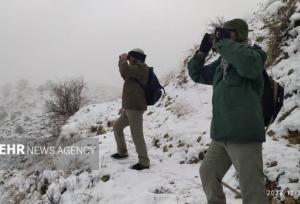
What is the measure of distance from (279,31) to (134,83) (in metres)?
4.48

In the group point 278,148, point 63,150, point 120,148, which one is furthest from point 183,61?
point 278,148

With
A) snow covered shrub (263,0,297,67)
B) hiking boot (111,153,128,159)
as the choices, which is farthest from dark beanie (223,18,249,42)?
snow covered shrub (263,0,297,67)

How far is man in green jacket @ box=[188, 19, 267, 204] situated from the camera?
11.8ft

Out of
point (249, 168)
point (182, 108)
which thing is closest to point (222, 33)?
point (249, 168)

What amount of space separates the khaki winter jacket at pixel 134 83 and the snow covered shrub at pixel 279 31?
3609 mm

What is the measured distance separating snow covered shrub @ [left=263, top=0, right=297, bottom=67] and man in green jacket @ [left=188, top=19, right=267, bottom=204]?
531 cm

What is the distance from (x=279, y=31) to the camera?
31.0ft

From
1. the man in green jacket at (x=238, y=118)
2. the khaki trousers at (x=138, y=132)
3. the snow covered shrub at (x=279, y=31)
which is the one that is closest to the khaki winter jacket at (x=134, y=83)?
the khaki trousers at (x=138, y=132)

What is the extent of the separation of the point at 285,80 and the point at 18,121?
51.8 feet

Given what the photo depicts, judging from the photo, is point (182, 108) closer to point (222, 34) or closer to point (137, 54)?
point (137, 54)

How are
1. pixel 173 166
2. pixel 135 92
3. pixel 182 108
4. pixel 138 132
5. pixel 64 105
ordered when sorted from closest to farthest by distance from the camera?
pixel 135 92 < pixel 138 132 < pixel 173 166 < pixel 182 108 < pixel 64 105

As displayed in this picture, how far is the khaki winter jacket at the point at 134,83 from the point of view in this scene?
21.5ft

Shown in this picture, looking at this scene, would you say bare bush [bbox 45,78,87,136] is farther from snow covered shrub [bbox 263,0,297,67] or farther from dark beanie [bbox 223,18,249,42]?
dark beanie [bbox 223,18,249,42]

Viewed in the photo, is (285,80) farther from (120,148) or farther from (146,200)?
(146,200)
